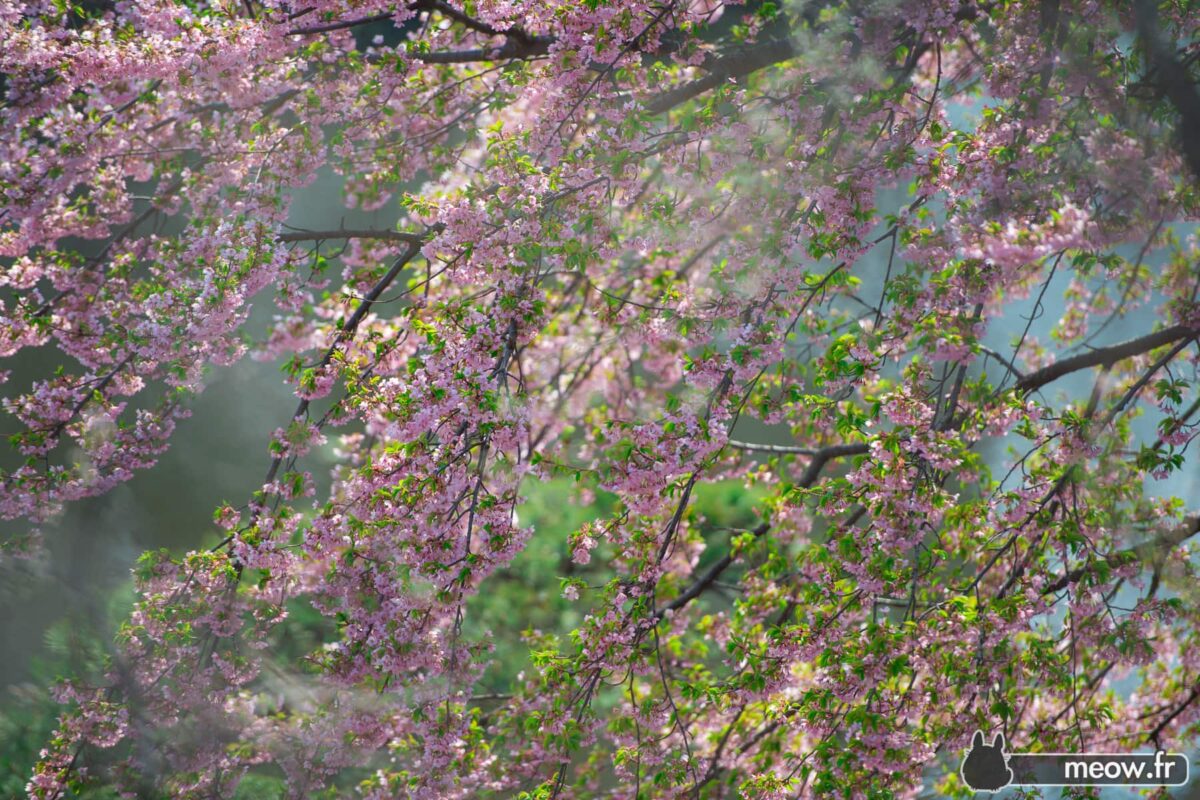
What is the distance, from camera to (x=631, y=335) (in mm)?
3092

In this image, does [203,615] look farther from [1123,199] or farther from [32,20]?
[1123,199]

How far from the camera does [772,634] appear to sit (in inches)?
87.9

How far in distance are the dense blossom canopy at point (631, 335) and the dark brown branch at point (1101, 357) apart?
0.04 feet

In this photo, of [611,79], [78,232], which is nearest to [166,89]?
[78,232]

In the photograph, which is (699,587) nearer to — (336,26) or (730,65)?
(730,65)

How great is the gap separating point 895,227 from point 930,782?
2467 millimetres

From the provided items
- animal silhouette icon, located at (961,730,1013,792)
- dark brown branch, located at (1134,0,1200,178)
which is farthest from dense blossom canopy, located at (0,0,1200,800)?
animal silhouette icon, located at (961,730,1013,792)

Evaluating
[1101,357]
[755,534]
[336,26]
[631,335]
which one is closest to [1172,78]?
[1101,357]

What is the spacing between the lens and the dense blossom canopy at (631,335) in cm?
213

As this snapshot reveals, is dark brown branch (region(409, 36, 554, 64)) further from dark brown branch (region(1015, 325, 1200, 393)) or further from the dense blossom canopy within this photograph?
dark brown branch (region(1015, 325, 1200, 393))

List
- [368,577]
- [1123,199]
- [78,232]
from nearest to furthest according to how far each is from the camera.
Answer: [368,577] → [1123,199] → [78,232]

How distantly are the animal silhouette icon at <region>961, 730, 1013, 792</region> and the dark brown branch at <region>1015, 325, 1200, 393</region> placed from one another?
34.9 inches

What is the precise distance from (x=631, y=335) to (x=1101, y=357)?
1340mm

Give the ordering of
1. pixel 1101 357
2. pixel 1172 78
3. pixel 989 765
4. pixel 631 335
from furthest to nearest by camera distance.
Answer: pixel 631 335
pixel 1101 357
pixel 989 765
pixel 1172 78
